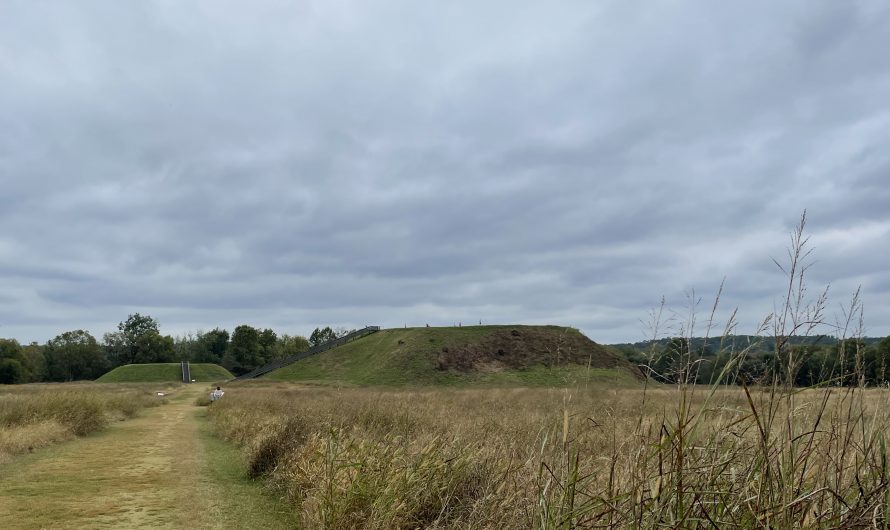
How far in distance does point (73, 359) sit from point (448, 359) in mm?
89251

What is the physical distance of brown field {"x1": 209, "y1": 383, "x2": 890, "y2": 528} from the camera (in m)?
Result: 3.03

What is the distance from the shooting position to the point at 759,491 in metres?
3.03

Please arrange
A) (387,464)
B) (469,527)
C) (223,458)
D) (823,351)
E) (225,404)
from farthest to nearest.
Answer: (225,404)
(223,458)
(387,464)
(469,527)
(823,351)

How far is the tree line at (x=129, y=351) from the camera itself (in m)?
110

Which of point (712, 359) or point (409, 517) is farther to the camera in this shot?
point (409, 517)

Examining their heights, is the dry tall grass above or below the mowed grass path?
above

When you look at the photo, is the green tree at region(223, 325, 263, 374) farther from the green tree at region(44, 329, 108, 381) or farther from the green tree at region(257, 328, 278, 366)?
the green tree at region(44, 329, 108, 381)

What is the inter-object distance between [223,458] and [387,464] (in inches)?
413

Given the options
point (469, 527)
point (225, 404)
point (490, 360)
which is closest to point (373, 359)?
point (490, 360)

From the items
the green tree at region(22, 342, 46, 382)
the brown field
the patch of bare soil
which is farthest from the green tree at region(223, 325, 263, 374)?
the brown field

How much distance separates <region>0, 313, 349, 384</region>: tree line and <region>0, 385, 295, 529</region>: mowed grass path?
4044 inches

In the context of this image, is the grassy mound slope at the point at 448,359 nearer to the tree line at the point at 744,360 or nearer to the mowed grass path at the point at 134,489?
the mowed grass path at the point at 134,489

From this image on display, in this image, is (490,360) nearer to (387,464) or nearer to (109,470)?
(109,470)

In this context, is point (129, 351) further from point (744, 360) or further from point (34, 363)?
point (744, 360)
